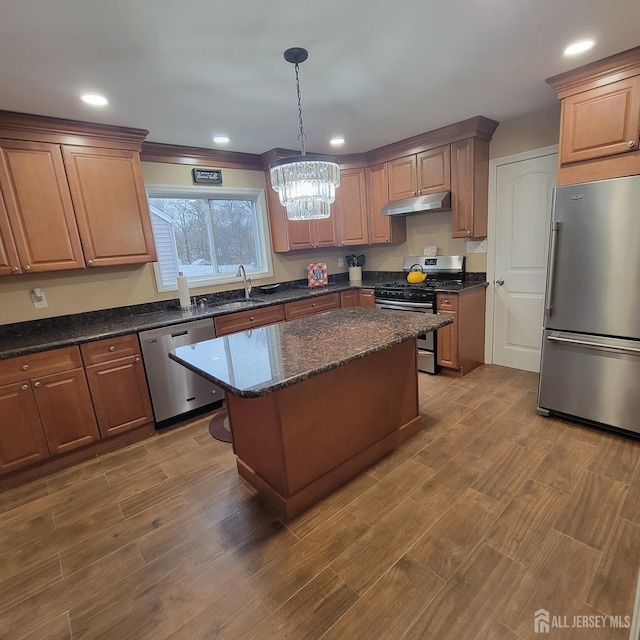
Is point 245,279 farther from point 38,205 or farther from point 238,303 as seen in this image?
point 38,205

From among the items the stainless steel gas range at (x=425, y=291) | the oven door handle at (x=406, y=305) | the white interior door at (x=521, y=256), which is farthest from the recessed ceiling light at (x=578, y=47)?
the oven door handle at (x=406, y=305)

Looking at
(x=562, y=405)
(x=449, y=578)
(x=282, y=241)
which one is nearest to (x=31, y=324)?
(x=282, y=241)

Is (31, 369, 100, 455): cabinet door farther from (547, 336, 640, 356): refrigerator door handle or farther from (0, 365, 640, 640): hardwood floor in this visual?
(547, 336, 640, 356): refrigerator door handle

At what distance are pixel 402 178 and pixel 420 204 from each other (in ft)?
1.56

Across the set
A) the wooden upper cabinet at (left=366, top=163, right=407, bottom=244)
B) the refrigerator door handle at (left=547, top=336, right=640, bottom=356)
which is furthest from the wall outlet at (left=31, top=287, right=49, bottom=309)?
the refrigerator door handle at (left=547, top=336, right=640, bottom=356)

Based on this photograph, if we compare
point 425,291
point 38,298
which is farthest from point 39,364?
point 425,291

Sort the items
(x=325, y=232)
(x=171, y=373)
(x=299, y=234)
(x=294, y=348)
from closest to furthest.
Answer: (x=294, y=348), (x=171, y=373), (x=299, y=234), (x=325, y=232)

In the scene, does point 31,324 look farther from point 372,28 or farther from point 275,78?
point 372,28

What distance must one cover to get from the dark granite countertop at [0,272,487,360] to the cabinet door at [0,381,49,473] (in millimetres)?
269

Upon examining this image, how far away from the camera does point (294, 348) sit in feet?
6.11

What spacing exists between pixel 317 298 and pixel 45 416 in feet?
8.52

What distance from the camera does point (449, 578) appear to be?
1488 millimetres

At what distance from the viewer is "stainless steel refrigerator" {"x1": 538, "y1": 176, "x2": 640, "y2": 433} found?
2170mm

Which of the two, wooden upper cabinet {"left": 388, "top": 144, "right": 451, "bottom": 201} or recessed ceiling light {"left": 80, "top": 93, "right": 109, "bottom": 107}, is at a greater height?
recessed ceiling light {"left": 80, "top": 93, "right": 109, "bottom": 107}
